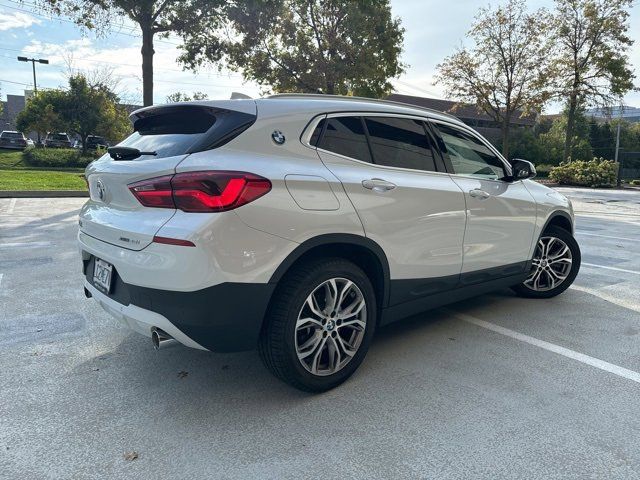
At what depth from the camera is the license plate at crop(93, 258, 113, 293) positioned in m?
2.77

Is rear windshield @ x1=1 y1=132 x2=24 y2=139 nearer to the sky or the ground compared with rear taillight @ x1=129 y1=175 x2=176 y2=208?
nearer to the sky

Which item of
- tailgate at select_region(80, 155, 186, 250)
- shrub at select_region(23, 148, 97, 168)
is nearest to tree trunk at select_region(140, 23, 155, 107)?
shrub at select_region(23, 148, 97, 168)

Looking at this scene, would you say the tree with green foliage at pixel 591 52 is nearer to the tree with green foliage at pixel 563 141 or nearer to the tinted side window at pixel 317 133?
the tree with green foliage at pixel 563 141

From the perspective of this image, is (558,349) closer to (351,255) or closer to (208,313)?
(351,255)

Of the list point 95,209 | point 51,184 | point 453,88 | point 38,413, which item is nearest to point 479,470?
point 38,413

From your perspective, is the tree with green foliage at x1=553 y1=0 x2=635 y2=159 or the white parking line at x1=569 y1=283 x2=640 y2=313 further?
the tree with green foliage at x1=553 y1=0 x2=635 y2=159

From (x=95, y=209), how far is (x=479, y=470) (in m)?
2.60

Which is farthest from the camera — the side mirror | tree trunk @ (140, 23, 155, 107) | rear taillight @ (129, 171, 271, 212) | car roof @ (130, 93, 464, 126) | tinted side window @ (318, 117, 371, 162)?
tree trunk @ (140, 23, 155, 107)

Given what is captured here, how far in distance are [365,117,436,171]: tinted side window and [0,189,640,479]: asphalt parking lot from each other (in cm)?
135

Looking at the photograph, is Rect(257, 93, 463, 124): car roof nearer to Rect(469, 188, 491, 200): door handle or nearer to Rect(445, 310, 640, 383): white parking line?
Rect(469, 188, 491, 200): door handle

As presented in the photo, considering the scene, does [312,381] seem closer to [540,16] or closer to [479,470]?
[479,470]

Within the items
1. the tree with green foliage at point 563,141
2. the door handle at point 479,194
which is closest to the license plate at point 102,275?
the door handle at point 479,194

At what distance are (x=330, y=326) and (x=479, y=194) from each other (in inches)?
67.6

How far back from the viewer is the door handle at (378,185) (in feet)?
9.59
